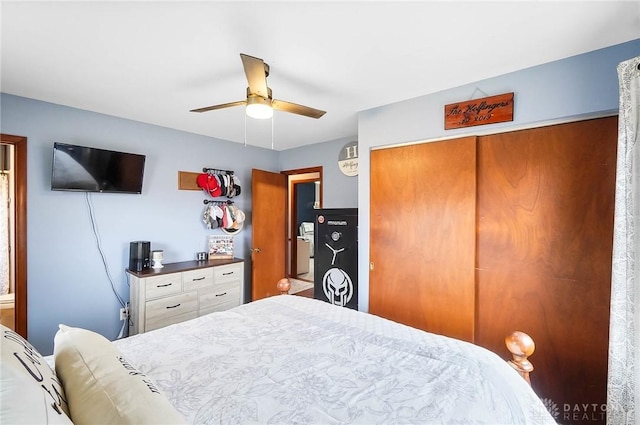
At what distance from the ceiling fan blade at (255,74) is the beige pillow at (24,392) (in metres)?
1.38

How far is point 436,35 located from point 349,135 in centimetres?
210

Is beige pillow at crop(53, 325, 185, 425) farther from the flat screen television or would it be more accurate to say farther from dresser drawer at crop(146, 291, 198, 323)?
the flat screen television

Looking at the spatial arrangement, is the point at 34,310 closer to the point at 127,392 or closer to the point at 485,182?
the point at 127,392

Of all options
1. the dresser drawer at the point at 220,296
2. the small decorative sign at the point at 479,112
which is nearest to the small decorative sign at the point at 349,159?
the small decorative sign at the point at 479,112

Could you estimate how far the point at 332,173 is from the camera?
3.91 metres

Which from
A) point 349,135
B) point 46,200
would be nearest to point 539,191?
point 349,135

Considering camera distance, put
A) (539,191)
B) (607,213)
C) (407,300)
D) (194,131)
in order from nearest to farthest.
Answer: (607,213) → (539,191) → (407,300) → (194,131)

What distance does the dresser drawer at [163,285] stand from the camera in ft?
9.03

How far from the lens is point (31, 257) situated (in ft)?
7.99

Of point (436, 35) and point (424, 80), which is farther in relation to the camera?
point (424, 80)

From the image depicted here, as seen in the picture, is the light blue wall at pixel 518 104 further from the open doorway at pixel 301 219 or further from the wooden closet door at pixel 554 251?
the open doorway at pixel 301 219

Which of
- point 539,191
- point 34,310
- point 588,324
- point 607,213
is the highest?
point 539,191

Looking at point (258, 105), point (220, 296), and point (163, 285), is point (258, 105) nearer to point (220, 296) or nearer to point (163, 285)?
point (163, 285)

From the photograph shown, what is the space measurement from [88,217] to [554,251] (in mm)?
3871
